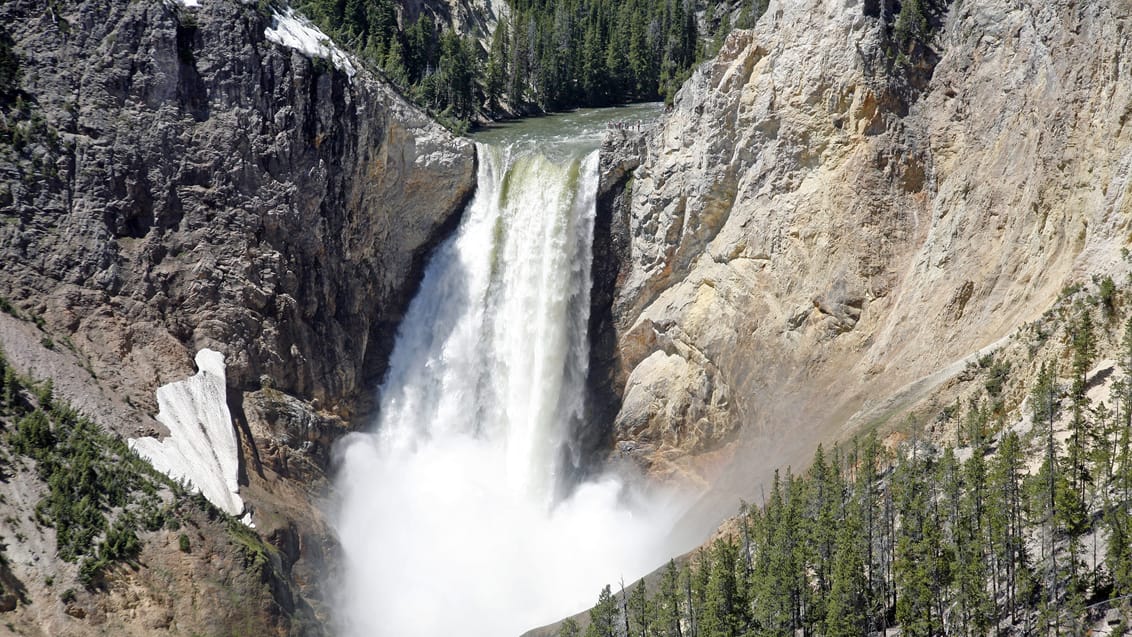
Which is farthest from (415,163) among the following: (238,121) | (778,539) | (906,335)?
(778,539)

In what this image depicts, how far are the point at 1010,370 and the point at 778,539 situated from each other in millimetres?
7985

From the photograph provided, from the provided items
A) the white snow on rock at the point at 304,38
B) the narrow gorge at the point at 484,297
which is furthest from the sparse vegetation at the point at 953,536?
the white snow on rock at the point at 304,38

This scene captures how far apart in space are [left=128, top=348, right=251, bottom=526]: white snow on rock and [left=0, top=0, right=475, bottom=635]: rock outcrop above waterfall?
0.53 metres

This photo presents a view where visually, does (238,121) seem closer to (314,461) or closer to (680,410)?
(314,461)

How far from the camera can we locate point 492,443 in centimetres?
5012

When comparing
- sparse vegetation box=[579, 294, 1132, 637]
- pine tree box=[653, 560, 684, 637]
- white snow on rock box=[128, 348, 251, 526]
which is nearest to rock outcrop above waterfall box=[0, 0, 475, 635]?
white snow on rock box=[128, 348, 251, 526]

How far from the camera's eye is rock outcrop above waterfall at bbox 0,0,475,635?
4194 cm

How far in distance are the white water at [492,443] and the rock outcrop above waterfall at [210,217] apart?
2.41m

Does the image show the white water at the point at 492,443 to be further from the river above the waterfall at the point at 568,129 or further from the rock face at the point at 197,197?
the rock face at the point at 197,197

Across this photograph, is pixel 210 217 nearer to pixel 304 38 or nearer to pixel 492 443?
pixel 304 38

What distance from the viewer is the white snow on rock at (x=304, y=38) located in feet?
160

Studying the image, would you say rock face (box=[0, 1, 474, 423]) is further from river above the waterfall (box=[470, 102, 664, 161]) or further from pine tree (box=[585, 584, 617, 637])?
pine tree (box=[585, 584, 617, 637])

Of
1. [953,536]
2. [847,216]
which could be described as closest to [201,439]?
[847,216]

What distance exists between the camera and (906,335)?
36875 mm
